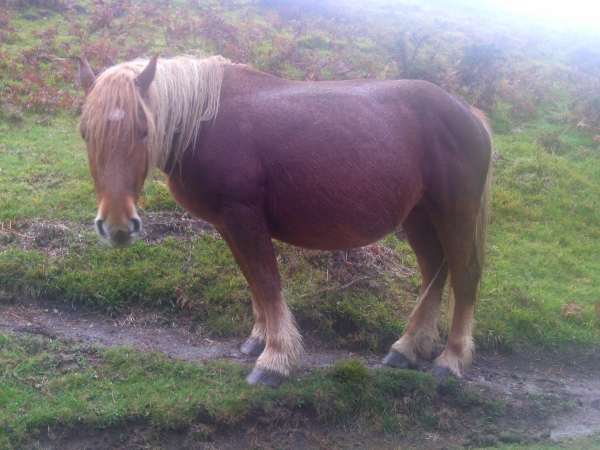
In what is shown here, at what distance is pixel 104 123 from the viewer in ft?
10.1

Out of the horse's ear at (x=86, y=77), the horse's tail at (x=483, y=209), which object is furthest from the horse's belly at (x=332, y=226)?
the horse's ear at (x=86, y=77)

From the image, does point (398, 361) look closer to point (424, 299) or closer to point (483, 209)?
point (424, 299)

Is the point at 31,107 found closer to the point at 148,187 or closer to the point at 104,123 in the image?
the point at 148,187

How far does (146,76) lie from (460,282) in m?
3.22

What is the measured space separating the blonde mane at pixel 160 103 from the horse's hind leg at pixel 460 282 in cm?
231

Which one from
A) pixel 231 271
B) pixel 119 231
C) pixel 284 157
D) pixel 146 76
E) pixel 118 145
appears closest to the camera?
pixel 119 231

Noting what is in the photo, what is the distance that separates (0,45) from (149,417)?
1032cm

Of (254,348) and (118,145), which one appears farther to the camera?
(254,348)

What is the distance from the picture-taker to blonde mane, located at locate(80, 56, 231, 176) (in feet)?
10.3

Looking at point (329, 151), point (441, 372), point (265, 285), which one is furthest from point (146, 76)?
point (441, 372)

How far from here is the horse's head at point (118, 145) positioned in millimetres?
3000

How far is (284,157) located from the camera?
3.80 metres

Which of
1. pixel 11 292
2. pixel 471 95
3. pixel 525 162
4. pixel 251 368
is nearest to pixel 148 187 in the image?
pixel 11 292

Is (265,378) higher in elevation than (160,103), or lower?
lower
